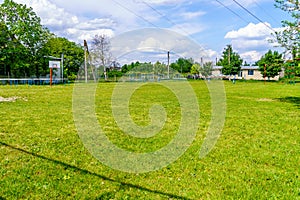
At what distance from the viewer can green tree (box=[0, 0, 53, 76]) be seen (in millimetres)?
31875

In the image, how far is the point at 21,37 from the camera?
3288cm

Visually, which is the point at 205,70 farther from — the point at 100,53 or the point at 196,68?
the point at 100,53

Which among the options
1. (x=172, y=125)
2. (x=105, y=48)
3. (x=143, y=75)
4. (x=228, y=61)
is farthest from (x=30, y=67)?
(x=228, y=61)

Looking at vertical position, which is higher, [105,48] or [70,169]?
[105,48]

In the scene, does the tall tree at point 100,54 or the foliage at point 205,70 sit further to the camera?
the foliage at point 205,70

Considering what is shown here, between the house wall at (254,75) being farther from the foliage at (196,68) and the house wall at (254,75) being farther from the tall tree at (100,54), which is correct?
the tall tree at (100,54)

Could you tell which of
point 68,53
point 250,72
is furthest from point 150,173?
point 250,72

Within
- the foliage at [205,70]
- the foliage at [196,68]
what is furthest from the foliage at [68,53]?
the foliage at [205,70]

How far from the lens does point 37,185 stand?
144 inches

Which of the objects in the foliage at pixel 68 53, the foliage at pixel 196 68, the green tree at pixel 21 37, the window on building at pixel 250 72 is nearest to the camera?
the green tree at pixel 21 37

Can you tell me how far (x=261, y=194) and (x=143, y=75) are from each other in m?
37.4

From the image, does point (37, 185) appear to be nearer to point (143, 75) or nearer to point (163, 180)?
point (163, 180)

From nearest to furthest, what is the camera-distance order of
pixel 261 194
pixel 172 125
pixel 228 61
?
1. pixel 261 194
2. pixel 172 125
3. pixel 228 61

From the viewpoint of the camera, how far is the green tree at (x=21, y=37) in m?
31.9
